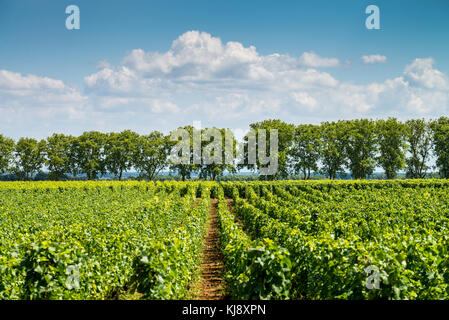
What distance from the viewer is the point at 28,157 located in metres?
70.4

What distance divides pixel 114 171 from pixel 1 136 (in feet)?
85.3

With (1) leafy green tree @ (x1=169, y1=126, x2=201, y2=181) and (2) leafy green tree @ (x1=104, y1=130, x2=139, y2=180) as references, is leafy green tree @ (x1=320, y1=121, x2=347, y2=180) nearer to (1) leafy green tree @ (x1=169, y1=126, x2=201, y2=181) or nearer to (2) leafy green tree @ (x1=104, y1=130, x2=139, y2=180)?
(1) leafy green tree @ (x1=169, y1=126, x2=201, y2=181)

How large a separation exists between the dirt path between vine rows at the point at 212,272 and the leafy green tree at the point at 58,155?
63595 mm

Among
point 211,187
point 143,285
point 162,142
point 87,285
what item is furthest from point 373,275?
point 162,142

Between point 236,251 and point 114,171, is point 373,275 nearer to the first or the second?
point 236,251

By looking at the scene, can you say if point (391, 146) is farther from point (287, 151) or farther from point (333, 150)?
point (287, 151)

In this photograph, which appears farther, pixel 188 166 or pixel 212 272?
pixel 188 166

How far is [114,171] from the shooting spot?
70.5 m

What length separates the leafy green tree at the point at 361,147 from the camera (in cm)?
6166

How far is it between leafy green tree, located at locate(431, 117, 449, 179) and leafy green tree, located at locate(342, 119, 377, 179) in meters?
11.0

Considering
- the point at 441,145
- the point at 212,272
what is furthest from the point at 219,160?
the point at 212,272

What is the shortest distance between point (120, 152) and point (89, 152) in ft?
24.8

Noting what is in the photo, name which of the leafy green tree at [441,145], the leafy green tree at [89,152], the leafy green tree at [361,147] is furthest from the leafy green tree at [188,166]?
the leafy green tree at [441,145]

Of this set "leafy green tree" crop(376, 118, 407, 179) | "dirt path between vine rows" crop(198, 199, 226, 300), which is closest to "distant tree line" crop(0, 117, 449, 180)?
"leafy green tree" crop(376, 118, 407, 179)
